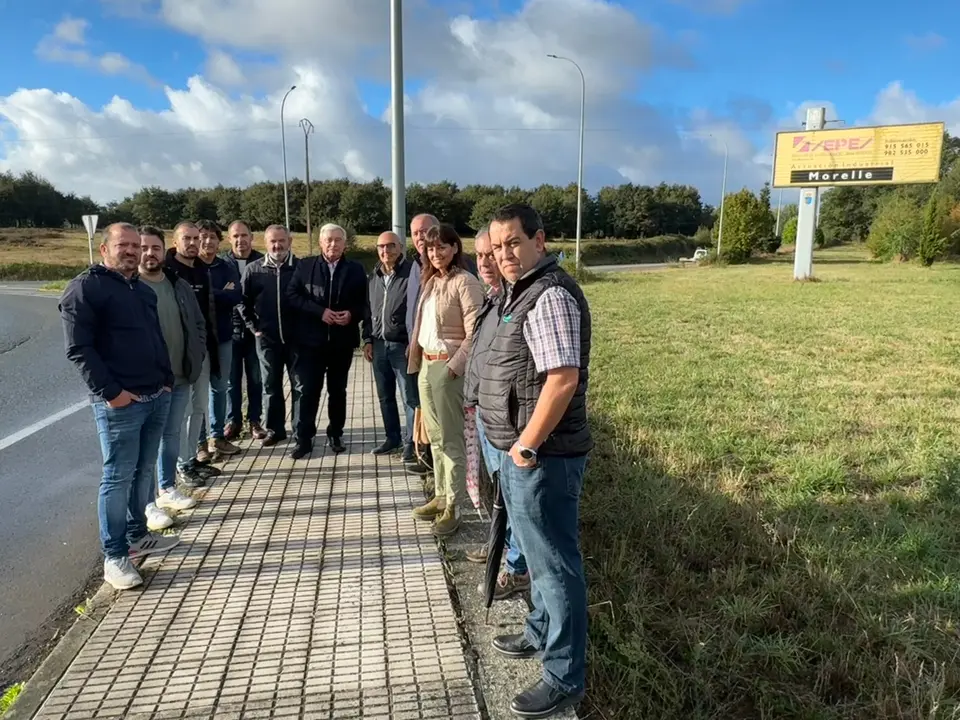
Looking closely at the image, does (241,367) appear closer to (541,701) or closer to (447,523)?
(447,523)

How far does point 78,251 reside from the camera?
43.1 m

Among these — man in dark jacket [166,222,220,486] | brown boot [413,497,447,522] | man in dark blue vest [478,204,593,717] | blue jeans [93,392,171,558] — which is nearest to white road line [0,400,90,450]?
man in dark jacket [166,222,220,486]

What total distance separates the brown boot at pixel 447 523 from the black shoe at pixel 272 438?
2.28 meters

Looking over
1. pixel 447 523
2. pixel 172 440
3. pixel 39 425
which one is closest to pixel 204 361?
pixel 172 440

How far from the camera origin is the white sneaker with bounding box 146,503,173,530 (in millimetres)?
3984

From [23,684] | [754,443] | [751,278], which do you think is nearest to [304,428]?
[23,684]

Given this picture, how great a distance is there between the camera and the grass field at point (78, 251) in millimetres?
35031

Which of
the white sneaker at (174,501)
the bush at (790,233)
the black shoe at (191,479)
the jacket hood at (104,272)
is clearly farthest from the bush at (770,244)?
the jacket hood at (104,272)

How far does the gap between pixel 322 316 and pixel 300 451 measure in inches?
44.4

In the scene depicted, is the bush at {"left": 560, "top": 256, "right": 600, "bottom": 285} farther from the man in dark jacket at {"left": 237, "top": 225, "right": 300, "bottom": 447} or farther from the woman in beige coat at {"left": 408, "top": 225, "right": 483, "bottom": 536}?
the woman in beige coat at {"left": 408, "top": 225, "right": 483, "bottom": 536}

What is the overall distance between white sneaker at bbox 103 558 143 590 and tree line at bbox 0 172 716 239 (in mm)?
51799

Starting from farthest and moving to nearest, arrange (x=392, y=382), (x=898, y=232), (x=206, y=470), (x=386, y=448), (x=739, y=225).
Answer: (x=739, y=225) → (x=898, y=232) → (x=392, y=382) → (x=386, y=448) → (x=206, y=470)

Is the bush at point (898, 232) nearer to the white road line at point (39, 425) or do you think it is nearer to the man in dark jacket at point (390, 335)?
the man in dark jacket at point (390, 335)

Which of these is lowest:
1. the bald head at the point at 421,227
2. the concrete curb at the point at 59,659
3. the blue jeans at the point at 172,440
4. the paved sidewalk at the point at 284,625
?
the concrete curb at the point at 59,659
